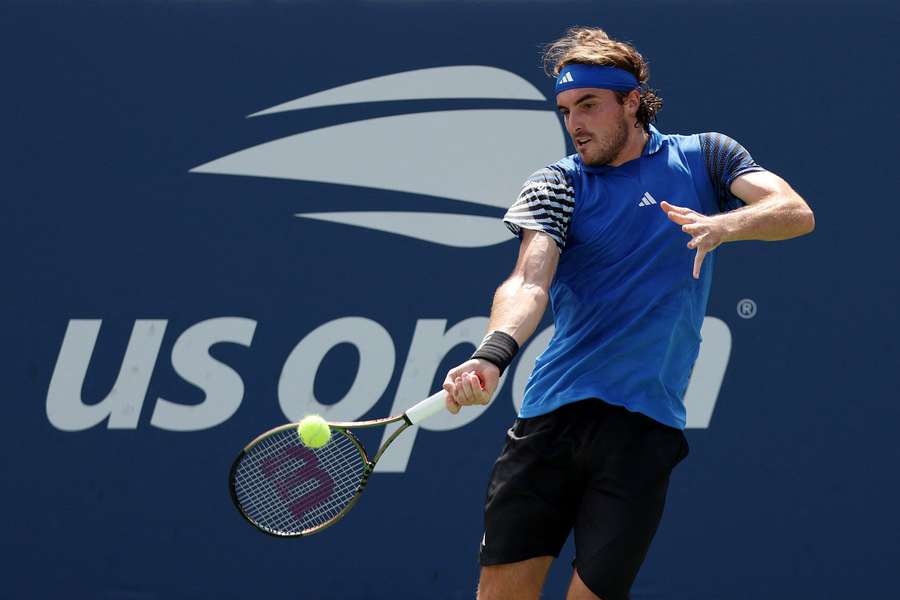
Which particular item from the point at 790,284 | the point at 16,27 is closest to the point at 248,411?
the point at 16,27

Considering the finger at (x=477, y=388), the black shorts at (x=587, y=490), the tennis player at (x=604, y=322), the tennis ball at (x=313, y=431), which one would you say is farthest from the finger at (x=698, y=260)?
the tennis ball at (x=313, y=431)

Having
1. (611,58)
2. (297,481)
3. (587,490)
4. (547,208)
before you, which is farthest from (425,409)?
(611,58)

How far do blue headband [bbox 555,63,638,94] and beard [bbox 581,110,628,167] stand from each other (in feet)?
0.28

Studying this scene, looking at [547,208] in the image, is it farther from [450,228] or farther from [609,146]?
[450,228]

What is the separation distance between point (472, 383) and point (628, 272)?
591 millimetres

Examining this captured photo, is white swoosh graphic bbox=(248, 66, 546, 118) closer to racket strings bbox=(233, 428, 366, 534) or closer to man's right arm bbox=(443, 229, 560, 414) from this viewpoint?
racket strings bbox=(233, 428, 366, 534)

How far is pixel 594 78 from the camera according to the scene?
11.4ft

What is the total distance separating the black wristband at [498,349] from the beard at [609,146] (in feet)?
1.89

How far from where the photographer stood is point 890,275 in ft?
17.4

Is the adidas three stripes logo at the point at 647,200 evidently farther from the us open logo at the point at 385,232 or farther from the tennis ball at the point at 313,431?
the us open logo at the point at 385,232

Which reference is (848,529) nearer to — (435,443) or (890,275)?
(890,275)

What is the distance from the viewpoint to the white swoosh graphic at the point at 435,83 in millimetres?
5305

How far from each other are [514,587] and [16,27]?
322 centimetres

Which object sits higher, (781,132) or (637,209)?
(781,132)
